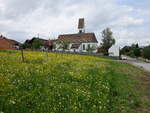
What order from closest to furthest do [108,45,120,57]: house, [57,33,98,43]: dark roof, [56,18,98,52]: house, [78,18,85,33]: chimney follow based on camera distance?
[108,45,120,57]: house → [56,18,98,52]: house → [57,33,98,43]: dark roof → [78,18,85,33]: chimney

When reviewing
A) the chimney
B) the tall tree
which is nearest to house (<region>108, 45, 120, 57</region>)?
the tall tree

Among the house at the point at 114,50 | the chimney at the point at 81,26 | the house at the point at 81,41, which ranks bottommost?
the house at the point at 114,50

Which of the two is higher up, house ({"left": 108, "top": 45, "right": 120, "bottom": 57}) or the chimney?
the chimney

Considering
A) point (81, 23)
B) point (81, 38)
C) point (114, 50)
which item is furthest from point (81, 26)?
point (114, 50)

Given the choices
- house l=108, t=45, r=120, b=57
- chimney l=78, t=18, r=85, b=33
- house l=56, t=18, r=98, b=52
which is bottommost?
house l=108, t=45, r=120, b=57

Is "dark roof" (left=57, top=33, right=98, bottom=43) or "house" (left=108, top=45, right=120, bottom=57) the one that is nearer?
"house" (left=108, top=45, right=120, bottom=57)

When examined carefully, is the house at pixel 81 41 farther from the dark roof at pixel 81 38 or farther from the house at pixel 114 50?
the house at pixel 114 50

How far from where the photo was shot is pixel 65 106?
552 cm

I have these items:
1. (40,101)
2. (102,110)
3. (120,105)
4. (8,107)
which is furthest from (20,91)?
(120,105)

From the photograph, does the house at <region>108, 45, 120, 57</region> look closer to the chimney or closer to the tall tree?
the tall tree

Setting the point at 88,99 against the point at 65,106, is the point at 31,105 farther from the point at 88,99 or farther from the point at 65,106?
the point at 88,99

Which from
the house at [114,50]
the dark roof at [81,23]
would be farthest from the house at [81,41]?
the house at [114,50]

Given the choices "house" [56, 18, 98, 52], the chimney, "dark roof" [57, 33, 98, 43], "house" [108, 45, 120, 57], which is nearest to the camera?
"house" [108, 45, 120, 57]

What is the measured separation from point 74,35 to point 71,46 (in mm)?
10418
